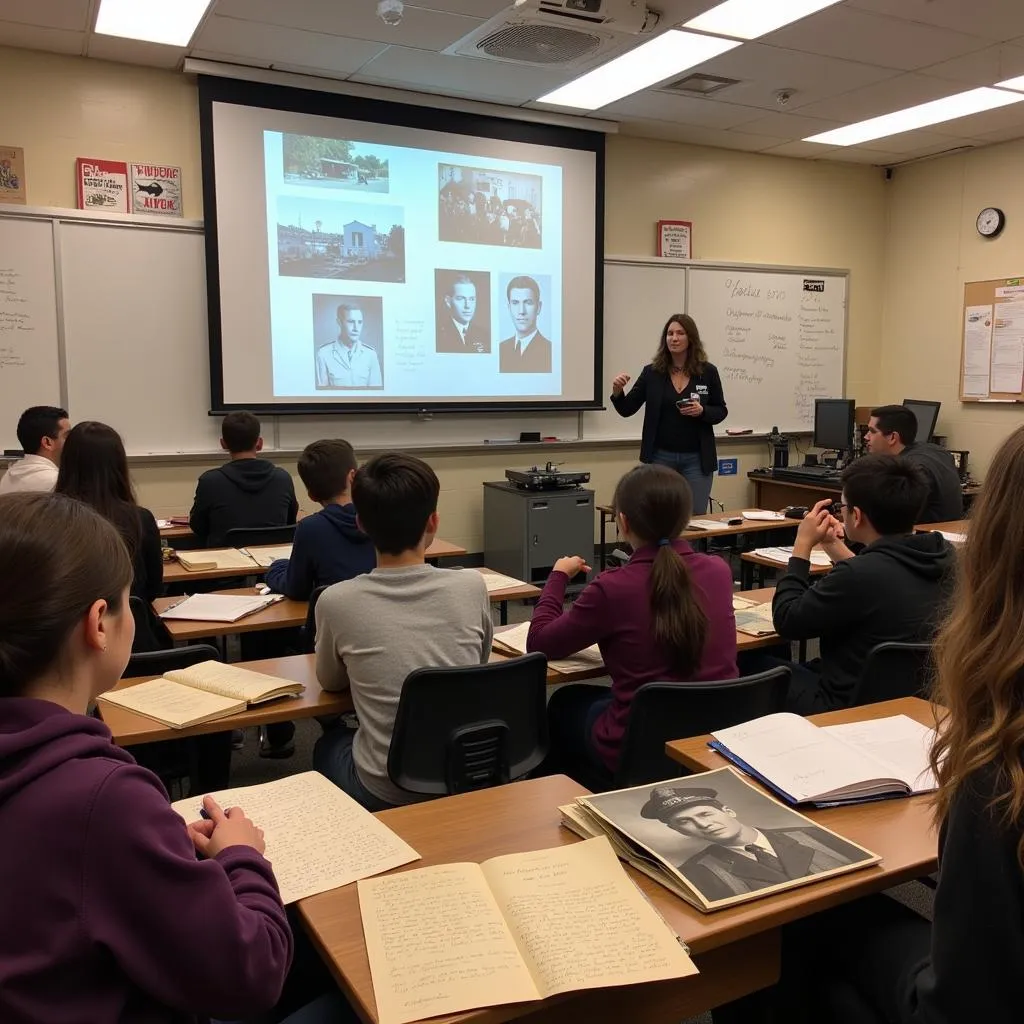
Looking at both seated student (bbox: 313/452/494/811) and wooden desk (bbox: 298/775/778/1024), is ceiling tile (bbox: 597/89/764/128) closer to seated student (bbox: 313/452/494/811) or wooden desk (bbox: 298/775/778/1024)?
seated student (bbox: 313/452/494/811)

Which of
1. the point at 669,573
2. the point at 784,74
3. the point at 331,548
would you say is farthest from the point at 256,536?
the point at 784,74

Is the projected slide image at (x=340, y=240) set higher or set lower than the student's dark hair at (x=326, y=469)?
higher

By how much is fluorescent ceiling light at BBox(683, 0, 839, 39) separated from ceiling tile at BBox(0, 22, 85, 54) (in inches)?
124

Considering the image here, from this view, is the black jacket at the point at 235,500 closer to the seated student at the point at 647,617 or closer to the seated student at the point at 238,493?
the seated student at the point at 238,493

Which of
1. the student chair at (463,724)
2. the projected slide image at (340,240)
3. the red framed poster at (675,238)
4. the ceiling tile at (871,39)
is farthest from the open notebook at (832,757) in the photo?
the red framed poster at (675,238)

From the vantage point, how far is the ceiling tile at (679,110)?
5656mm

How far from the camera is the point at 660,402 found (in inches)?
214

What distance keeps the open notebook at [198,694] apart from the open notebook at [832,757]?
1.04m

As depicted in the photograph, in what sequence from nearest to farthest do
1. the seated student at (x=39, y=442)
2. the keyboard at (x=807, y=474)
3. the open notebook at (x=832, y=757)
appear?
the open notebook at (x=832, y=757) < the seated student at (x=39, y=442) < the keyboard at (x=807, y=474)

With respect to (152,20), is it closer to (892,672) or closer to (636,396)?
(636,396)

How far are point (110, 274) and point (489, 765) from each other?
4.17m

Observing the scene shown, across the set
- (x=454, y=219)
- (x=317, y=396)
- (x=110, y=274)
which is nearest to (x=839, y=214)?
(x=454, y=219)

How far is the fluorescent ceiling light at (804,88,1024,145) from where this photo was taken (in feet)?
18.7

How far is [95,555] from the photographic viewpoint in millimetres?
995
